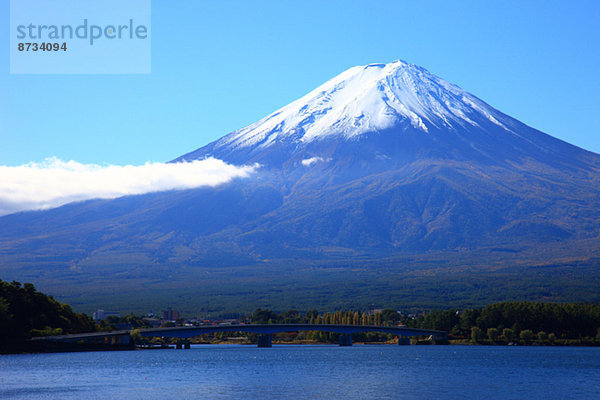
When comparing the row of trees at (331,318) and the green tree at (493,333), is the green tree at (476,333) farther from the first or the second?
the row of trees at (331,318)

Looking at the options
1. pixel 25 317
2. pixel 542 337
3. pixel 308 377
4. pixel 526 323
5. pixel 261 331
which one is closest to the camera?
pixel 308 377

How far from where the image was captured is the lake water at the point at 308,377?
5969 cm

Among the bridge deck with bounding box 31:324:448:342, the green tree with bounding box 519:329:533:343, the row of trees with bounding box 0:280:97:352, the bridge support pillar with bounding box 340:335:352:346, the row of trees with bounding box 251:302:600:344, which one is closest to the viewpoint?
the row of trees with bounding box 0:280:97:352

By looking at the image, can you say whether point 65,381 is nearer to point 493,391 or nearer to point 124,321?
point 493,391

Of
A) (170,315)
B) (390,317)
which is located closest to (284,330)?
(390,317)

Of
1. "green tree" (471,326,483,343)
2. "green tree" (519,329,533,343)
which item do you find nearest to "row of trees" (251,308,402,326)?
"green tree" (471,326,483,343)

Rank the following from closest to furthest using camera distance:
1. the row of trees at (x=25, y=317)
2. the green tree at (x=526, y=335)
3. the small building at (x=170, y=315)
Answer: the row of trees at (x=25, y=317) → the green tree at (x=526, y=335) → the small building at (x=170, y=315)

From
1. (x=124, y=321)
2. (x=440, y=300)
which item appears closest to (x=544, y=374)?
(x=124, y=321)

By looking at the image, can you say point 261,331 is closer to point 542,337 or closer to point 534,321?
point 534,321

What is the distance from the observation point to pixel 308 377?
72.8 metres

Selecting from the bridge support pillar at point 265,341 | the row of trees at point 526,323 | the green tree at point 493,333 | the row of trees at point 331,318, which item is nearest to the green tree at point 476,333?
the row of trees at point 526,323

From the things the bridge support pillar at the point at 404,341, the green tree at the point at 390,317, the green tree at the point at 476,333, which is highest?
the green tree at the point at 390,317

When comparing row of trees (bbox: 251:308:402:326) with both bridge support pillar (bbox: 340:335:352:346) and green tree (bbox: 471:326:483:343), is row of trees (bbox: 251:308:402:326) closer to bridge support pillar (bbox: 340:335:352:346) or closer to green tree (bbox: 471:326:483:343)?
bridge support pillar (bbox: 340:335:352:346)

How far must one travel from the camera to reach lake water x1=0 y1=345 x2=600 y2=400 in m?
59.7
